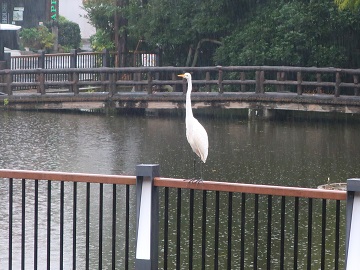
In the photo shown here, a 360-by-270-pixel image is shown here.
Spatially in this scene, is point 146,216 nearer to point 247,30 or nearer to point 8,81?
point 8,81

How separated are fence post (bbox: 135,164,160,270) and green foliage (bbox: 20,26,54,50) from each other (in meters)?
44.8

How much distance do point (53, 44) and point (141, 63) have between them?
16.4m

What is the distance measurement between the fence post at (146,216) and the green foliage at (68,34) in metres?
48.3

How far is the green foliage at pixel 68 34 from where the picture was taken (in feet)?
182

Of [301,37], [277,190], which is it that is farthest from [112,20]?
[277,190]

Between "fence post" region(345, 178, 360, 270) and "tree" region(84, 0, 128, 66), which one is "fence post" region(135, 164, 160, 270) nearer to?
"fence post" region(345, 178, 360, 270)

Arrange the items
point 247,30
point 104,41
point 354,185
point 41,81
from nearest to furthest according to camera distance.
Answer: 1. point 354,185
2. point 41,81
3. point 247,30
4. point 104,41

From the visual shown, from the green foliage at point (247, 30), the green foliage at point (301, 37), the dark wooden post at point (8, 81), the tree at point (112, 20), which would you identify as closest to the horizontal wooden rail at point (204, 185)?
the dark wooden post at point (8, 81)

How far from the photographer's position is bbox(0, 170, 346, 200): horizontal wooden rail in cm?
702

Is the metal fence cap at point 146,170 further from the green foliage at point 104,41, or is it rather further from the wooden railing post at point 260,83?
the green foliage at point 104,41

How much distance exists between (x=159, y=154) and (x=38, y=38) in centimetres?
3208

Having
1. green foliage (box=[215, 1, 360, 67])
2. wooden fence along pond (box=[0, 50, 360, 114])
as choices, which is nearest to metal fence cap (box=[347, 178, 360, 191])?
wooden fence along pond (box=[0, 50, 360, 114])

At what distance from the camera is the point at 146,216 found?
7.51m

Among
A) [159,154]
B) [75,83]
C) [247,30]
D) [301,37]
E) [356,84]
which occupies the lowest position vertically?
[159,154]
